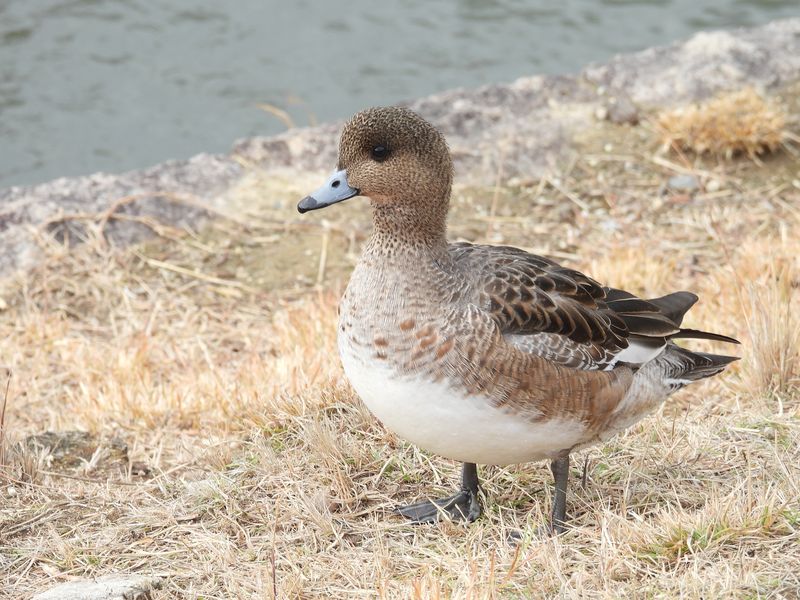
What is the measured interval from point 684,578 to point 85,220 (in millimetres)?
4746

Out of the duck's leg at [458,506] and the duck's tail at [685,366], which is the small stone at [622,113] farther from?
the duck's leg at [458,506]

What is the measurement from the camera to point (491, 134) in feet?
26.0

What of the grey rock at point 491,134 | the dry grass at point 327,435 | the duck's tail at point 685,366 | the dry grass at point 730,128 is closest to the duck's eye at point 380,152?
the dry grass at point 327,435

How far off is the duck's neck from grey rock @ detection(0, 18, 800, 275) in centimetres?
351

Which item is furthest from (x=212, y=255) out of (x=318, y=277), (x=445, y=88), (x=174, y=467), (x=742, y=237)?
(x=445, y=88)

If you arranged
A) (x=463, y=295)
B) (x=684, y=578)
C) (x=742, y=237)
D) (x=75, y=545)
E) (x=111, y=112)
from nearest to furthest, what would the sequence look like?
1. (x=684, y=578)
2. (x=463, y=295)
3. (x=75, y=545)
4. (x=742, y=237)
5. (x=111, y=112)

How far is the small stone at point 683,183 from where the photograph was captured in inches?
289

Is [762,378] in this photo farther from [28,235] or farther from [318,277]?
[28,235]

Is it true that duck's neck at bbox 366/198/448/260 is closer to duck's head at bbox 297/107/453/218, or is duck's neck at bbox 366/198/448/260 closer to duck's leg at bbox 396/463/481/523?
duck's head at bbox 297/107/453/218

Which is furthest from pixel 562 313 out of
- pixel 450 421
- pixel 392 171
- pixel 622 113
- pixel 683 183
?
pixel 622 113

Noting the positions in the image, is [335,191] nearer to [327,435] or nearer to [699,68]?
[327,435]

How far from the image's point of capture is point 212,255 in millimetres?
6883

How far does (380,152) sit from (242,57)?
307 inches

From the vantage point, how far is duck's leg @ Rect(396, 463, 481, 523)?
391 cm
